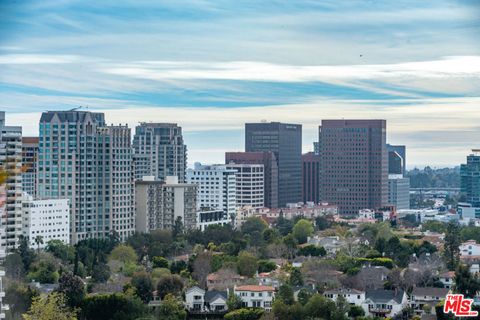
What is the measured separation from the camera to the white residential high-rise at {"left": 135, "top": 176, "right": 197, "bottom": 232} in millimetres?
17781

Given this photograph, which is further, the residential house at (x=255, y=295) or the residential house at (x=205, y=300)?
the residential house at (x=255, y=295)

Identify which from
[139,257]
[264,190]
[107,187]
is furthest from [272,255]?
[264,190]

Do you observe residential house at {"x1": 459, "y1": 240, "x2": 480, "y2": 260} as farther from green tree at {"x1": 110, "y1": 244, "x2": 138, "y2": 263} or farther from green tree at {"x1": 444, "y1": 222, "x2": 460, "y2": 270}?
green tree at {"x1": 110, "y1": 244, "x2": 138, "y2": 263}

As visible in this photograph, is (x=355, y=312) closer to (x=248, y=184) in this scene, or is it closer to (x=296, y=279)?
(x=296, y=279)

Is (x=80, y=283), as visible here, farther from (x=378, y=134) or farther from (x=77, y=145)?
(x=378, y=134)

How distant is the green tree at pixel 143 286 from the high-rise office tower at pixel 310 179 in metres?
17.6

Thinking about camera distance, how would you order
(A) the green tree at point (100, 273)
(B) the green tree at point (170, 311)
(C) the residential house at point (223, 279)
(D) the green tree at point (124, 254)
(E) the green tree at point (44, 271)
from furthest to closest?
1. (D) the green tree at point (124, 254)
2. (A) the green tree at point (100, 273)
3. (E) the green tree at point (44, 271)
4. (C) the residential house at point (223, 279)
5. (B) the green tree at point (170, 311)

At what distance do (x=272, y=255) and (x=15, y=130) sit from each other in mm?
3497

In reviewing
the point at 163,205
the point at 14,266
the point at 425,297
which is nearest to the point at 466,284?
the point at 425,297

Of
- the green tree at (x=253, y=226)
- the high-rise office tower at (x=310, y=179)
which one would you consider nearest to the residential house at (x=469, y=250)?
the green tree at (x=253, y=226)

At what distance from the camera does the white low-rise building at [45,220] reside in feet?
49.8

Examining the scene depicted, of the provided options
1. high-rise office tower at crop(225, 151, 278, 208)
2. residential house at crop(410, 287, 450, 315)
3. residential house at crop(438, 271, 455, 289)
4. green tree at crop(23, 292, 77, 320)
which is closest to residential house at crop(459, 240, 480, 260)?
residential house at crop(438, 271, 455, 289)

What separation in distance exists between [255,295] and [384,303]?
1.18 m

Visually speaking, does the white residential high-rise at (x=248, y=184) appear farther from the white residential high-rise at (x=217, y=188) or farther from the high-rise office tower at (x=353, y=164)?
the high-rise office tower at (x=353, y=164)
